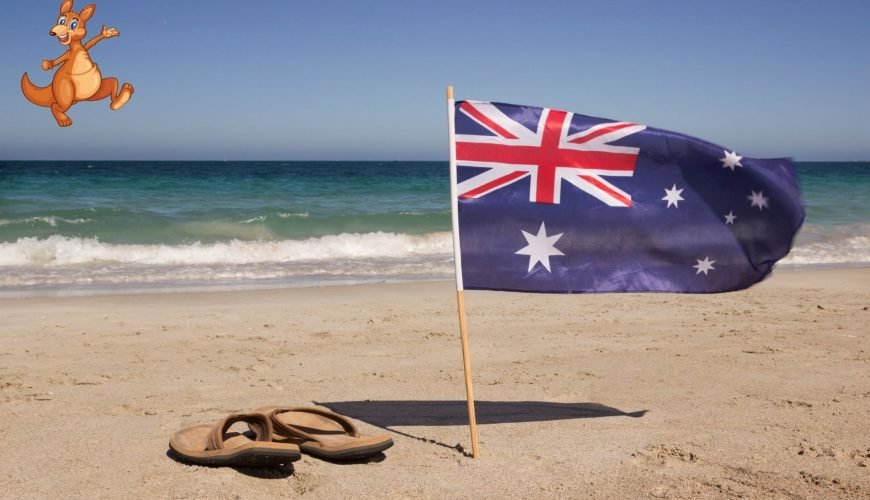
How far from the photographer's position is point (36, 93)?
34.8 ft

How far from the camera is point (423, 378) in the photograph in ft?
20.1

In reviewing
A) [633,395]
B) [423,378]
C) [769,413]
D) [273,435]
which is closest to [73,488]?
[273,435]

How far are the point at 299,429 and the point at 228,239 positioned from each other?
51.2 feet

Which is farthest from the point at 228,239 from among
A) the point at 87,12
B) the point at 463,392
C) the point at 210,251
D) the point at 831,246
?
the point at 463,392

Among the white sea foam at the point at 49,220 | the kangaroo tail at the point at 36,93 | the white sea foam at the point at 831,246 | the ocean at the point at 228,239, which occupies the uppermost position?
the kangaroo tail at the point at 36,93

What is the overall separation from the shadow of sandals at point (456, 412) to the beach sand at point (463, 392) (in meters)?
0.02

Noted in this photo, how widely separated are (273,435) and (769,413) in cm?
312

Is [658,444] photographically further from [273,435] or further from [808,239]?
[808,239]

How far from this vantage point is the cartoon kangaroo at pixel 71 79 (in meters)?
10.3

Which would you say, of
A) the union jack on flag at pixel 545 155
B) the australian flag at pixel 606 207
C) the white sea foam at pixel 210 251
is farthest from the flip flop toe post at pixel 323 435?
the white sea foam at pixel 210 251

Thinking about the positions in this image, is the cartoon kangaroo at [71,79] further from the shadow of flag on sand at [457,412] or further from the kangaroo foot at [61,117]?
the shadow of flag on sand at [457,412]

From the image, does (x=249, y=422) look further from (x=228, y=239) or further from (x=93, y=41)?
(x=228, y=239)

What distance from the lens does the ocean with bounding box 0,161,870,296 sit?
12.9 meters

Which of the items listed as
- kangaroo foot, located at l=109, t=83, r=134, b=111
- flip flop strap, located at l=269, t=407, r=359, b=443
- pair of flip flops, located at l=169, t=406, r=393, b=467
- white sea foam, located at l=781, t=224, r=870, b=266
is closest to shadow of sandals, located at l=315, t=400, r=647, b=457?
flip flop strap, located at l=269, t=407, r=359, b=443
